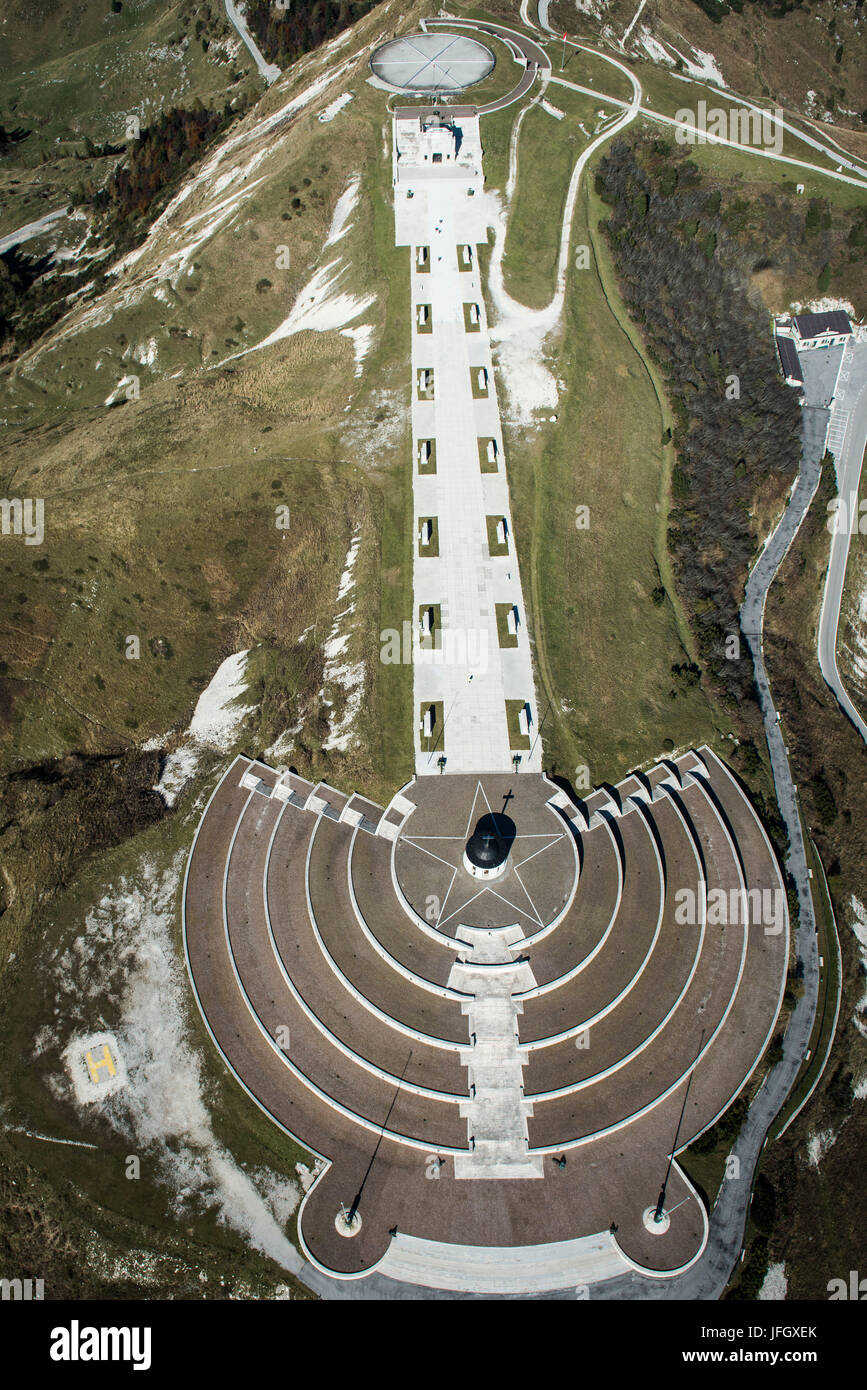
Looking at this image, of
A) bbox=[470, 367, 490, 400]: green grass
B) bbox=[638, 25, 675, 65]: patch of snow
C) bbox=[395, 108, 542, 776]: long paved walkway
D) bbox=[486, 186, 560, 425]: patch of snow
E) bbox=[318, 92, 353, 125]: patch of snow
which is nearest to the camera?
bbox=[395, 108, 542, 776]: long paved walkway

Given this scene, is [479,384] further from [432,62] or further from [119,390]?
[432,62]

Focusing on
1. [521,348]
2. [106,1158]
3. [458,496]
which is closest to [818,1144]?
[106,1158]

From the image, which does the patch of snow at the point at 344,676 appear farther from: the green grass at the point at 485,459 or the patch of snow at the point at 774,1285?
the patch of snow at the point at 774,1285

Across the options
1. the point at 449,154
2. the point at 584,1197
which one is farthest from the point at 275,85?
the point at 584,1197

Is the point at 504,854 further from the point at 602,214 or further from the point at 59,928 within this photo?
the point at 602,214

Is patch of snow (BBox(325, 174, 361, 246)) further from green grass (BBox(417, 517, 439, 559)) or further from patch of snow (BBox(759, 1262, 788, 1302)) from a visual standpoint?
patch of snow (BBox(759, 1262, 788, 1302))

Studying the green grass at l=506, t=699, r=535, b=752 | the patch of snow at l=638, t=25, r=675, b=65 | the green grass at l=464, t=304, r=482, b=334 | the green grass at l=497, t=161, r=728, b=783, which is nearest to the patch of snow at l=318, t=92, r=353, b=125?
the green grass at l=464, t=304, r=482, b=334
